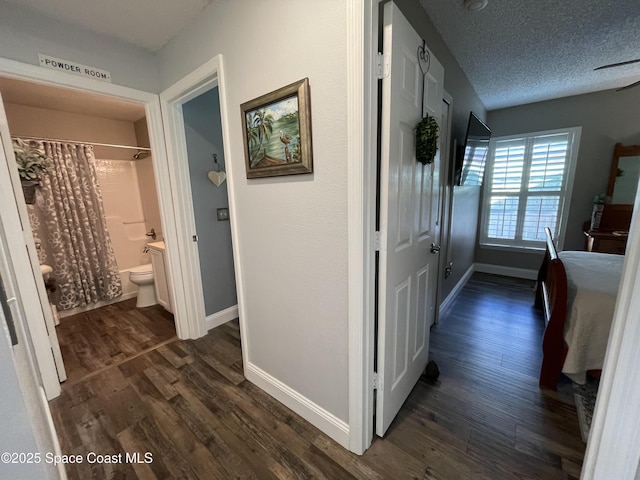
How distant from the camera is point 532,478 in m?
1.22

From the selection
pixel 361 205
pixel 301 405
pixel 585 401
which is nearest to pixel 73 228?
pixel 301 405

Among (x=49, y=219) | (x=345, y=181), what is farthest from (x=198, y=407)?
(x=49, y=219)

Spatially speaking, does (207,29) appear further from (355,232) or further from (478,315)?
(478,315)

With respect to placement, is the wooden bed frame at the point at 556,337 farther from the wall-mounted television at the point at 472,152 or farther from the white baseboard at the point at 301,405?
the white baseboard at the point at 301,405

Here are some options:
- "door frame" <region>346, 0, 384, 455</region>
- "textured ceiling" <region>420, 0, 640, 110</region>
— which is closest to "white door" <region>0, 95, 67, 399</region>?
"door frame" <region>346, 0, 384, 455</region>

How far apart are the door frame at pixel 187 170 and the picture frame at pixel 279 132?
0.23 m

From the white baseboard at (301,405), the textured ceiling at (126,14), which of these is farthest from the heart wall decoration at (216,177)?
the white baseboard at (301,405)

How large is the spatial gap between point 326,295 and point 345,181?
1.93ft

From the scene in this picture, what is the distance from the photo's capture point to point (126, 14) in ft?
5.31

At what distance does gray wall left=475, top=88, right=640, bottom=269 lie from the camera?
3123 mm

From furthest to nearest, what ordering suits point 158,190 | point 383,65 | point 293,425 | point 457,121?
point 457,121 → point 158,190 → point 293,425 → point 383,65

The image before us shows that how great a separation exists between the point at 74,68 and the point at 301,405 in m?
2.68

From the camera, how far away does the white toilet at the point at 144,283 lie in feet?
9.86

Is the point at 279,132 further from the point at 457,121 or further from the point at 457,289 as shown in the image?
the point at 457,289
